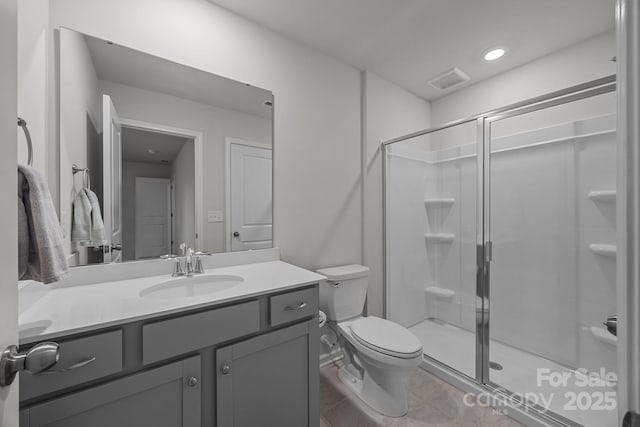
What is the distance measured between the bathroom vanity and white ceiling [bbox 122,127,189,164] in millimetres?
625

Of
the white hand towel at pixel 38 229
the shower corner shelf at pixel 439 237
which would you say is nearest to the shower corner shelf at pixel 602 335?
the shower corner shelf at pixel 439 237

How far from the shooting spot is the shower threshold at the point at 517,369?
1477mm

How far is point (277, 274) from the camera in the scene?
1389 mm

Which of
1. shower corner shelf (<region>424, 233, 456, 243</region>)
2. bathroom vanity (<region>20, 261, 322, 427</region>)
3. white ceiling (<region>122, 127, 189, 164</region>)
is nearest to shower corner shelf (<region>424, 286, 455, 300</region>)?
shower corner shelf (<region>424, 233, 456, 243</region>)

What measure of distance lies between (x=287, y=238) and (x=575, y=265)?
6.73ft

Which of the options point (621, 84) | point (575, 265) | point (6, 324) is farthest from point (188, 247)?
point (575, 265)

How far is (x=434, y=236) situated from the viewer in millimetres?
2580

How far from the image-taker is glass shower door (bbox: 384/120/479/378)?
92.7 inches

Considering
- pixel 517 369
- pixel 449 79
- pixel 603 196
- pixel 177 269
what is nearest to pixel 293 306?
pixel 177 269

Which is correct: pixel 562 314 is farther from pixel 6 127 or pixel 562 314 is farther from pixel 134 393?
pixel 6 127

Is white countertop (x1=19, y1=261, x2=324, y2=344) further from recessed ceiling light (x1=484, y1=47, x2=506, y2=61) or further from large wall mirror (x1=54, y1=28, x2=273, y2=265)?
recessed ceiling light (x1=484, y1=47, x2=506, y2=61)

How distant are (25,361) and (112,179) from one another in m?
1.06

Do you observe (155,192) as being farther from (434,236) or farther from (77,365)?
(434,236)

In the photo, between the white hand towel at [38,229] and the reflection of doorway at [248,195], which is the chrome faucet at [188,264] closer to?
the reflection of doorway at [248,195]
